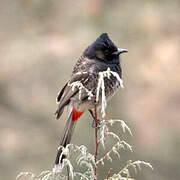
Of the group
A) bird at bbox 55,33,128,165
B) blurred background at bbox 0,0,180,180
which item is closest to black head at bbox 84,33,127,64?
bird at bbox 55,33,128,165

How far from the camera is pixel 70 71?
5887 mm

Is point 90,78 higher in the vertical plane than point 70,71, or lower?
lower

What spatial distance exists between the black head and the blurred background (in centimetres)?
141

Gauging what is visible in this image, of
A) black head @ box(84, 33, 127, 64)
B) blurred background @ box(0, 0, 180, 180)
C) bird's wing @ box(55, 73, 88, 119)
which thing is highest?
blurred background @ box(0, 0, 180, 180)

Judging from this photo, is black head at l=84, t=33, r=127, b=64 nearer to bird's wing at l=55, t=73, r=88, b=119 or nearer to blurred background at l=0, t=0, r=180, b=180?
bird's wing at l=55, t=73, r=88, b=119

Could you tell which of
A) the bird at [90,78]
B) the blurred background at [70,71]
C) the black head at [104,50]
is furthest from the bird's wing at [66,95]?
the blurred background at [70,71]

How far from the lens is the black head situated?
10.4ft

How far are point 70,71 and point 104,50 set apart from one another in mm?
2680

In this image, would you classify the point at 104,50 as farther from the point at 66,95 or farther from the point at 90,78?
the point at 66,95

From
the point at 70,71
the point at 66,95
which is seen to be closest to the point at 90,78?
the point at 66,95

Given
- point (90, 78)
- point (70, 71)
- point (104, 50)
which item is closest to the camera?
point (90, 78)

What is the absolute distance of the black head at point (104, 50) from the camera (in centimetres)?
318

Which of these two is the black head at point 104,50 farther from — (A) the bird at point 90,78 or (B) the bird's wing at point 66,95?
(B) the bird's wing at point 66,95

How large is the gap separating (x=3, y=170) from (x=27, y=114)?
719 mm
